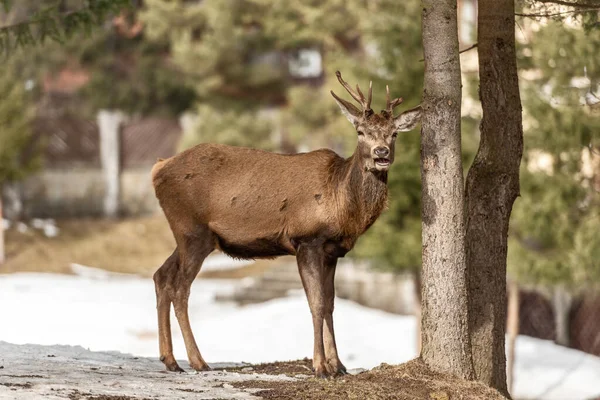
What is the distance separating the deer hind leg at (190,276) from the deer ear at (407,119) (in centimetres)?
224

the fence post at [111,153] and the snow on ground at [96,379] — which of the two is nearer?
the snow on ground at [96,379]

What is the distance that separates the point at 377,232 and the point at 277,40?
47.6 feet

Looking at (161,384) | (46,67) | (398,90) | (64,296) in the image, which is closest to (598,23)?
(161,384)

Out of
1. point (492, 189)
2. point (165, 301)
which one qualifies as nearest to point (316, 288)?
point (165, 301)

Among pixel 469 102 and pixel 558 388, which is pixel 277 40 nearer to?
pixel 469 102

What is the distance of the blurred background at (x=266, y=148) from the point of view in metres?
18.1

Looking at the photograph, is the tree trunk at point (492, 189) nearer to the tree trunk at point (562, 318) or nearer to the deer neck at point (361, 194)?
the deer neck at point (361, 194)

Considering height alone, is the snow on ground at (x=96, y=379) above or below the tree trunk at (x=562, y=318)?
below

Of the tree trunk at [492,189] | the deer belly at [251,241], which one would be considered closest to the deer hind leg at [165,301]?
the deer belly at [251,241]

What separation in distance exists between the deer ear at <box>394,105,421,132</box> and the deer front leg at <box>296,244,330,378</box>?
1337 millimetres

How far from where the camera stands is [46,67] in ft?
116

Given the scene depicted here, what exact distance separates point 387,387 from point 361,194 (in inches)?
67.4

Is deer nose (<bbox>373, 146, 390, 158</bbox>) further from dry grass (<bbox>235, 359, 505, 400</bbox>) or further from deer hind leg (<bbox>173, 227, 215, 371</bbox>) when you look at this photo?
deer hind leg (<bbox>173, 227, 215, 371</bbox>)

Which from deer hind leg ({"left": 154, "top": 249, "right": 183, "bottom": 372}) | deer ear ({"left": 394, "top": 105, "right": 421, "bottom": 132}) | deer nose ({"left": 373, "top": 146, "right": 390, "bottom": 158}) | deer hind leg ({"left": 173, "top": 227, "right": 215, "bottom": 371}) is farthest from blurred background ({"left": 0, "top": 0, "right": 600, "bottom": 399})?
deer hind leg ({"left": 154, "top": 249, "right": 183, "bottom": 372})
